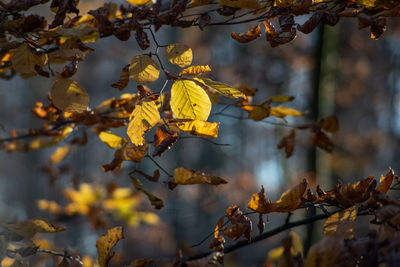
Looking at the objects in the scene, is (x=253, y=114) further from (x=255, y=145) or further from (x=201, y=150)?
(x=255, y=145)

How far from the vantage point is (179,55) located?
0.96m

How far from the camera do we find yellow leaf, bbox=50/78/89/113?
36.0 inches

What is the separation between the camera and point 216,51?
21.4 ft

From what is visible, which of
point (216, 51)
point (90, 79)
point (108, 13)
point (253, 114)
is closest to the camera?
point (108, 13)

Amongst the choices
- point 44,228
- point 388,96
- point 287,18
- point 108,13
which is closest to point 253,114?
point 287,18

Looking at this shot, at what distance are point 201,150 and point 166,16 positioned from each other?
33.6ft

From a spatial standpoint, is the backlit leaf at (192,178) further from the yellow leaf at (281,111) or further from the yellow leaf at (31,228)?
the yellow leaf at (281,111)

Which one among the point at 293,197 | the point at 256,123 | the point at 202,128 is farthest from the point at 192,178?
the point at 256,123

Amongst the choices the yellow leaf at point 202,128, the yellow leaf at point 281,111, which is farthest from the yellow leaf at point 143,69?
the yellow leaf at point 281,111

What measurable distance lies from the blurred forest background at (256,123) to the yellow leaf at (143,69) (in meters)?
1.07

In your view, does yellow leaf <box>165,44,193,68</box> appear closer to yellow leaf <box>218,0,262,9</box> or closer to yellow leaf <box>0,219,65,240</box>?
yellow leaf <box>218,0,262,9</box>

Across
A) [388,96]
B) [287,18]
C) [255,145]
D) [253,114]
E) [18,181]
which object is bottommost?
[18,181]

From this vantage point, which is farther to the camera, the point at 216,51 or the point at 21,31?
the point at 216,51

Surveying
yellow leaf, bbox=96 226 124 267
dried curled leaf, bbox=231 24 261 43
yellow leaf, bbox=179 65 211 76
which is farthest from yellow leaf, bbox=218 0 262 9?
yellow leaf, bbox=96 226 124 267
